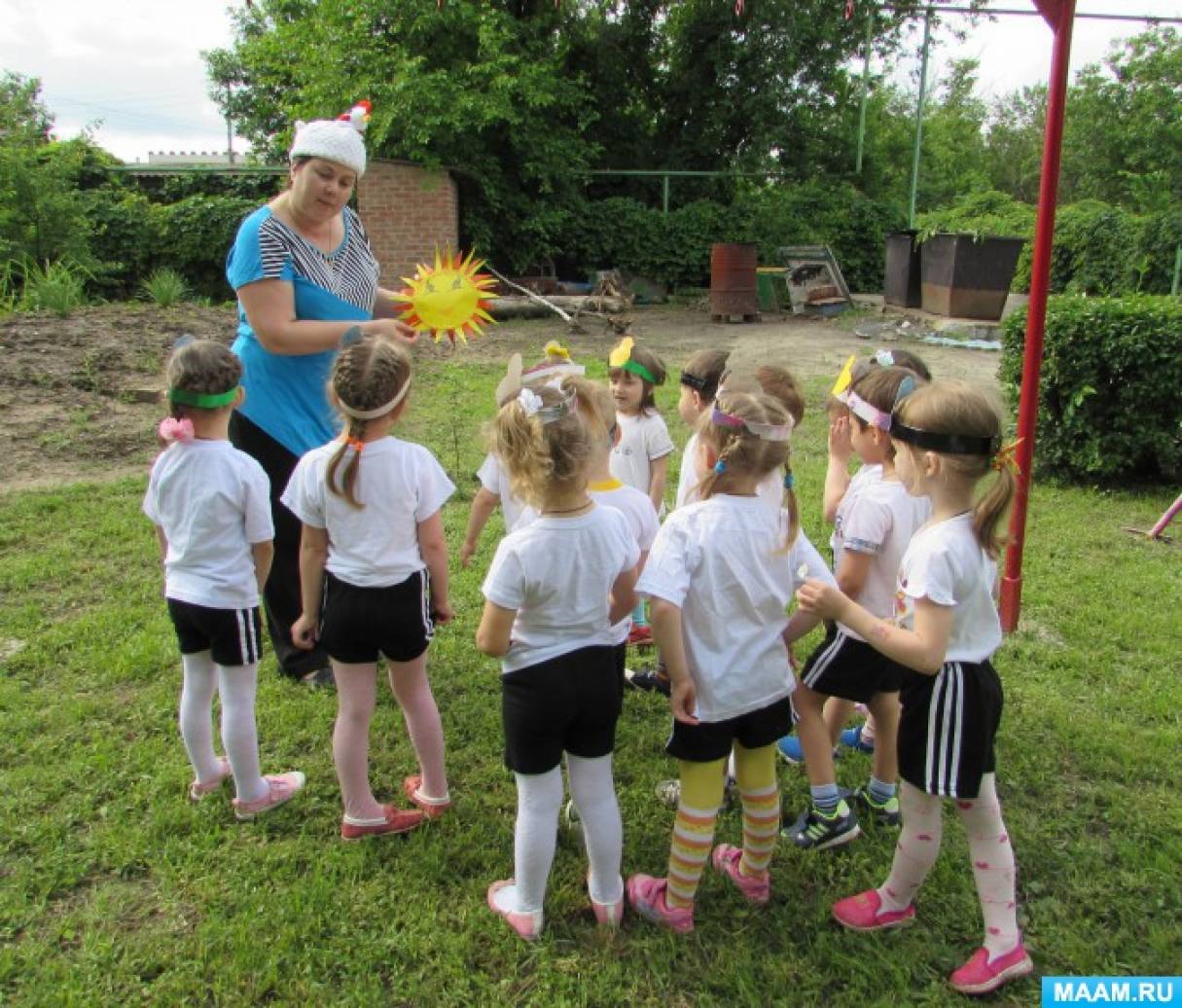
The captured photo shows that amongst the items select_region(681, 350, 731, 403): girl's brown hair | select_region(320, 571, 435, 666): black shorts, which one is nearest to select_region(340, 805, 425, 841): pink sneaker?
select_region(320, 571, 435, 666): black shorts

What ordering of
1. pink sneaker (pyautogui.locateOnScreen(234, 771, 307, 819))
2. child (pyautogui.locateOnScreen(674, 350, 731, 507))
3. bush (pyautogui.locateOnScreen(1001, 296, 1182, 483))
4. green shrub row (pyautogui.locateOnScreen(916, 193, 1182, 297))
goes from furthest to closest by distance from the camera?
green shrub row (pyautogui.locateOnScreen(916, 193, 1182, 297)) → bush (pyautogui.locateOnScreen(1001, 296, 1182, 483)) → child (pyautogui.locateOnScreen(674, 350, 731, 507)) → pink sneaker (pyautogui.locateOnScreen(234, 771, 307, 819))

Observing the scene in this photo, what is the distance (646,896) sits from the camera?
7.79 feet

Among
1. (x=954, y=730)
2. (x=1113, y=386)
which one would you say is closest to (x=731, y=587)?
(x=954, y=730)

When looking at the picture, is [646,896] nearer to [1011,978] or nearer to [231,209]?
[1011,978]

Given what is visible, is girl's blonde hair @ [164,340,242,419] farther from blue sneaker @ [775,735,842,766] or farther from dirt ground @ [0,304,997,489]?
dirt ground @ [0,304,997,489]

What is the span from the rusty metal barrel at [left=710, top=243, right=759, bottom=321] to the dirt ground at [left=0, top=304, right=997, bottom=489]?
679mm

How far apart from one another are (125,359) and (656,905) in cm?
816

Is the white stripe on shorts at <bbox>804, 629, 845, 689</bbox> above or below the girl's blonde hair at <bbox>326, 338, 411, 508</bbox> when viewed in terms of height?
below

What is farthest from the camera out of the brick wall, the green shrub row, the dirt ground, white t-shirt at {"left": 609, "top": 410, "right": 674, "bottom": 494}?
the brick wall

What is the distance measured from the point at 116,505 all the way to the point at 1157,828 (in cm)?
555

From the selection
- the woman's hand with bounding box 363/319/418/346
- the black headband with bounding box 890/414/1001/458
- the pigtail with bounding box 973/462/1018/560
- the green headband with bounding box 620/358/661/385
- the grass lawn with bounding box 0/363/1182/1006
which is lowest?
the grass lawn with bounding box 0/363/1182/1006

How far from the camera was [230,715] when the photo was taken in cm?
264

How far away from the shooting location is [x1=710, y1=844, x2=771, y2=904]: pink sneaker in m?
2.42

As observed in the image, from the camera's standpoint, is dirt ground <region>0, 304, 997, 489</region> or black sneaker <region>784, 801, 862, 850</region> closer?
black sneaker <region>784, 801, 862, 850</region>
